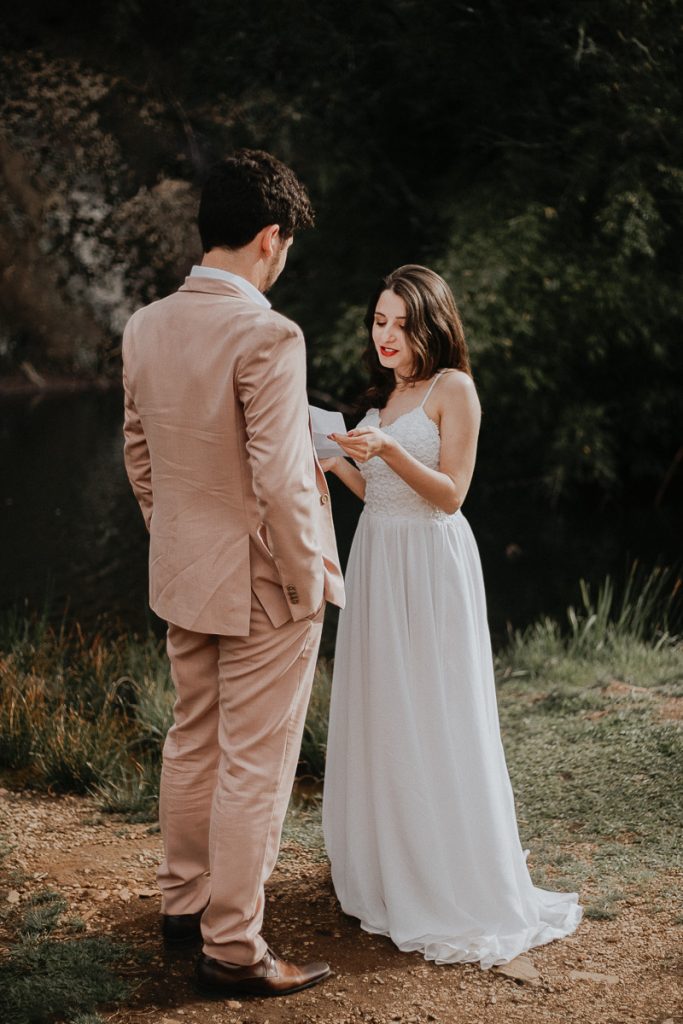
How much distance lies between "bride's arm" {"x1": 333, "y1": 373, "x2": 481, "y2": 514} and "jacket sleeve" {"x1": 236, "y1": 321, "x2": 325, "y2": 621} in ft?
1.64

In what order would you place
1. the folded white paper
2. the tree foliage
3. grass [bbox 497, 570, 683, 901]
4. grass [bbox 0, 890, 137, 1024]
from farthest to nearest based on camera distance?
the tree foliage → grass [bbox 497, 570, 683, 901] → the folded white paper → grass [bbox 0, 890, 137, 1024]

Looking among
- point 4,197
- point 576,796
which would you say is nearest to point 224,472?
point 576,796

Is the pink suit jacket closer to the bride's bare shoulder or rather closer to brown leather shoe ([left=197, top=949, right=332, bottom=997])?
the bride's bare shoulder

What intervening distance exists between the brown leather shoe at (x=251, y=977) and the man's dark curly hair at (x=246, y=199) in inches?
74.0

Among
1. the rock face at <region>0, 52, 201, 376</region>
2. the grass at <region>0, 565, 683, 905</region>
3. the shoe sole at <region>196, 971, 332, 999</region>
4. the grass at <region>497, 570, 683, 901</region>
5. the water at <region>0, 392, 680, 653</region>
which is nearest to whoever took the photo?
the shoe sole at <region>196, 971, 332, 999</region>

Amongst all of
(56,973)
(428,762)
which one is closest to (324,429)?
(428,762)

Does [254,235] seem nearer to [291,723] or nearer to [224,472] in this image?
[224,472]

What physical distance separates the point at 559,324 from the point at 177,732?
30.6 feet

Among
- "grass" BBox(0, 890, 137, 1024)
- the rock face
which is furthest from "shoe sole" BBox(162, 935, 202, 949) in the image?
the rock face

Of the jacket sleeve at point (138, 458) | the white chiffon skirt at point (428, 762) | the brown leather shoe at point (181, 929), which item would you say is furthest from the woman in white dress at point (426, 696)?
the jacket sleeve at point (138, 458)

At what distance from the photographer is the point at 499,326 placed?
35.9ft

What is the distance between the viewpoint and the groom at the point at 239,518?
2.61 m

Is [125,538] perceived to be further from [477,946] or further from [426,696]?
[477,946]

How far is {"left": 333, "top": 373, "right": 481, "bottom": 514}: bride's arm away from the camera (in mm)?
3143
